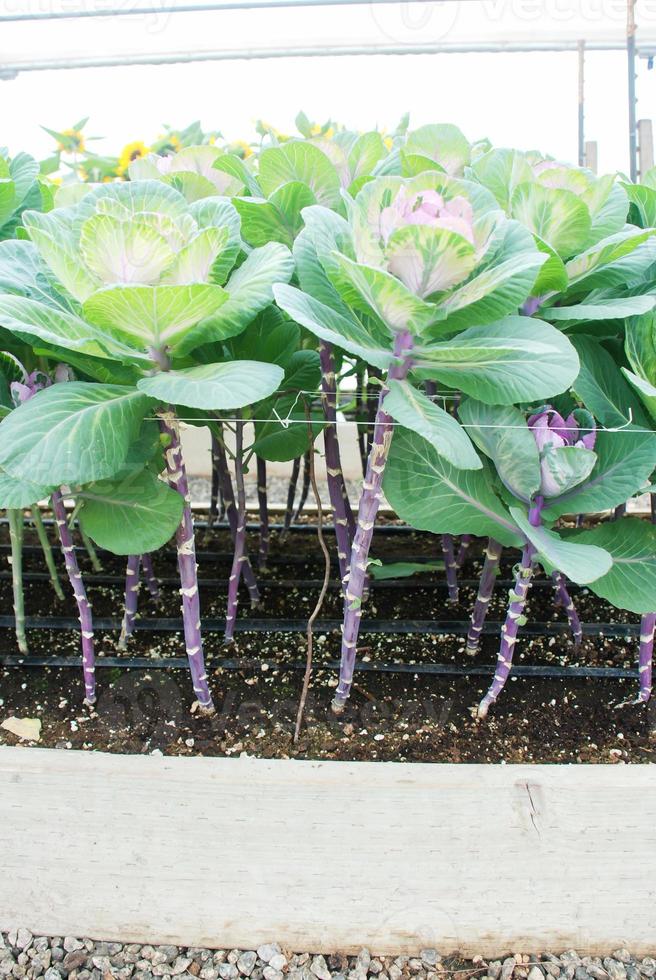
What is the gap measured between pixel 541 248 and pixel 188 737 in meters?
0.59

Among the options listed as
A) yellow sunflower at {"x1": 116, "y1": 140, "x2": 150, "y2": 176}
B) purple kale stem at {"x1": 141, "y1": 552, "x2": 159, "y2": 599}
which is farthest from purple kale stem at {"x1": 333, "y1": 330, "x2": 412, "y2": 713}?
yellow sunflower at {"x1": 116, "y1": 140, "x2": 150, "y2": 176}

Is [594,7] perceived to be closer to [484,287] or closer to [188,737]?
[484,287]

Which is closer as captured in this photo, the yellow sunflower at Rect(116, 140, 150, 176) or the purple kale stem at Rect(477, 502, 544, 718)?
the purple kale stem at Rect(477, 502, 544, 718)

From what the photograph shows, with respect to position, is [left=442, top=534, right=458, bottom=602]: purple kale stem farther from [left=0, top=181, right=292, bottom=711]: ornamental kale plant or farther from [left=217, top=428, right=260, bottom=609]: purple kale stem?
[left=0, top=181, right=292, bottom=711]: ornamental kale plant

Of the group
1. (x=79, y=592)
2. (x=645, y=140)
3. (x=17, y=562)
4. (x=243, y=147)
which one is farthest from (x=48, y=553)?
(x=645, y=140)

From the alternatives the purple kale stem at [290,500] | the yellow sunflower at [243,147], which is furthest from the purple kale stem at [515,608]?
the yellow sunflower at [243,147]

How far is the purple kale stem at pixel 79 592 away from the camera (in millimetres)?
781

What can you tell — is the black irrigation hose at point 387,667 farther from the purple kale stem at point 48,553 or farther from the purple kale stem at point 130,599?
the purple kale stem at point 48,553

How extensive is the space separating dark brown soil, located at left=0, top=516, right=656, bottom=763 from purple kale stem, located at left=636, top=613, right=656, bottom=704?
20 mm

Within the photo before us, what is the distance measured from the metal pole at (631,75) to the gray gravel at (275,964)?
4.26 ft

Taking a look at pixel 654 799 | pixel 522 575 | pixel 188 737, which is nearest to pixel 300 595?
pixel 188 737

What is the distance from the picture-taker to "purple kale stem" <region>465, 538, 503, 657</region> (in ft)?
2.72

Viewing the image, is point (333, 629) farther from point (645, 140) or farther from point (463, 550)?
point (645, 140)

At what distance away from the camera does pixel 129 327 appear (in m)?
0.61
